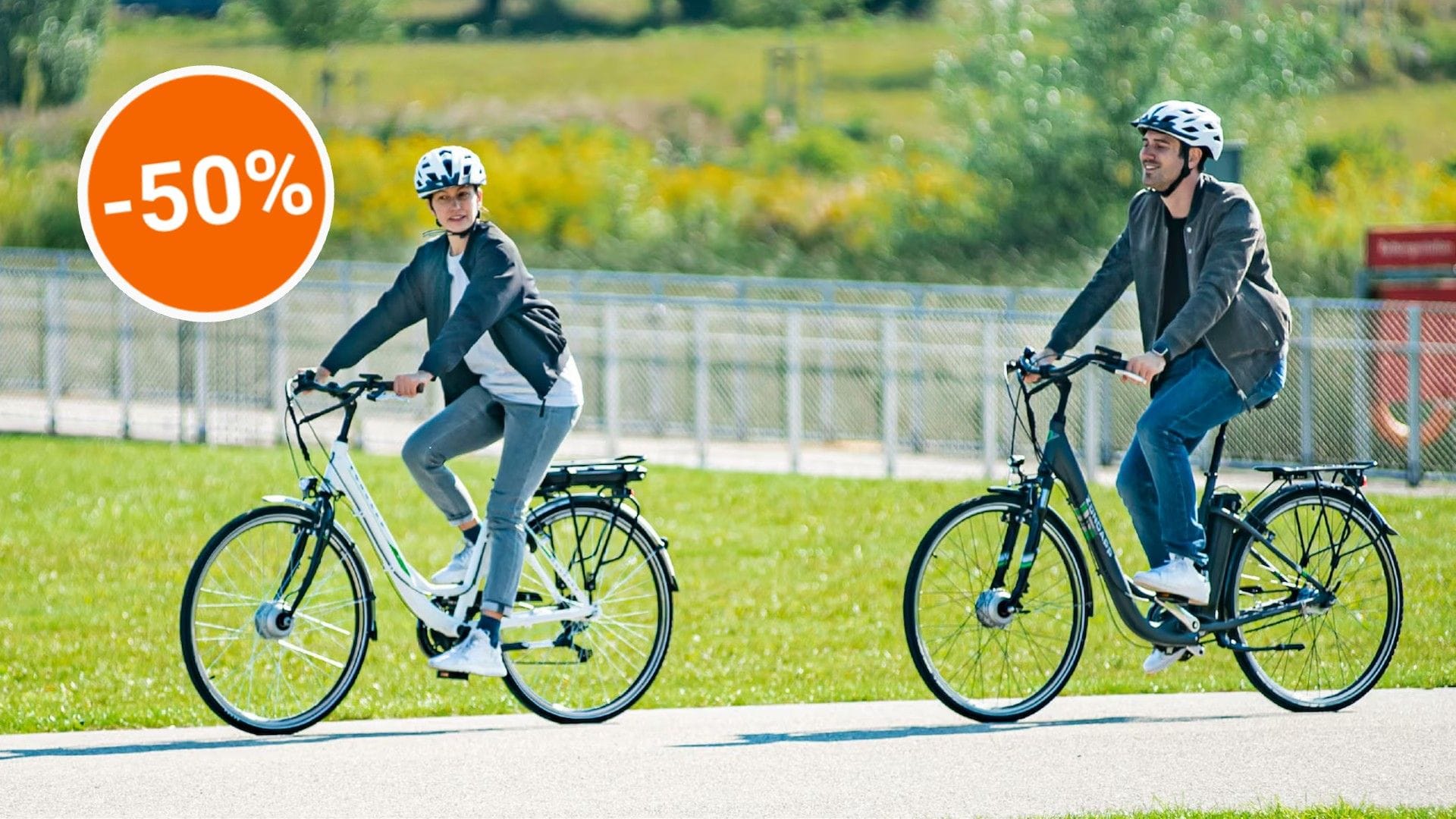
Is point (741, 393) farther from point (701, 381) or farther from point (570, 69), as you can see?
point (570, 69)

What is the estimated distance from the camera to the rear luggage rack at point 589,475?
729 cm

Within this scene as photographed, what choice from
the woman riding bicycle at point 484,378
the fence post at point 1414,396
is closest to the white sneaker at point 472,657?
the woman riding bicycle at point 484,378

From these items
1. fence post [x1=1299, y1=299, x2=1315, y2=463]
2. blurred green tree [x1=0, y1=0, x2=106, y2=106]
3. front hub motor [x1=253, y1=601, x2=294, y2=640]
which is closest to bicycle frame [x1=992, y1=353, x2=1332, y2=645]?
front hub motor [x1=253, y1=601, x2=294, y2=640]

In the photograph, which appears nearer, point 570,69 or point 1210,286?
point 1210,286

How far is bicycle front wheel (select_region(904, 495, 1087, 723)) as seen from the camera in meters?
7.11

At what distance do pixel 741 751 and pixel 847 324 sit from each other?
47.6ft

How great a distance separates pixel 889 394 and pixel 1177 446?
1177cm

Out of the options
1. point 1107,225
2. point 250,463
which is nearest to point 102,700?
point 250,463

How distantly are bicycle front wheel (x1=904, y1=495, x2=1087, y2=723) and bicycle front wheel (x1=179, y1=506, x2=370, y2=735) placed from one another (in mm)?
1871

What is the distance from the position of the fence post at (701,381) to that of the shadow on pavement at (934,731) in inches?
446

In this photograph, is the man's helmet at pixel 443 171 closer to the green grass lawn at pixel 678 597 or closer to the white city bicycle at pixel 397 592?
the white city bicycle at pixel 397 592

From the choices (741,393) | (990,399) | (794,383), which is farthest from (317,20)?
(990,399)

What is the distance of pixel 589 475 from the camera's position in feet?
24.0

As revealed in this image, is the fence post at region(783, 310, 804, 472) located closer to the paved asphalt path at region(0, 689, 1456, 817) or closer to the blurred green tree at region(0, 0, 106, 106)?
the blurred green tree at region(0, 0, 106, 106)
